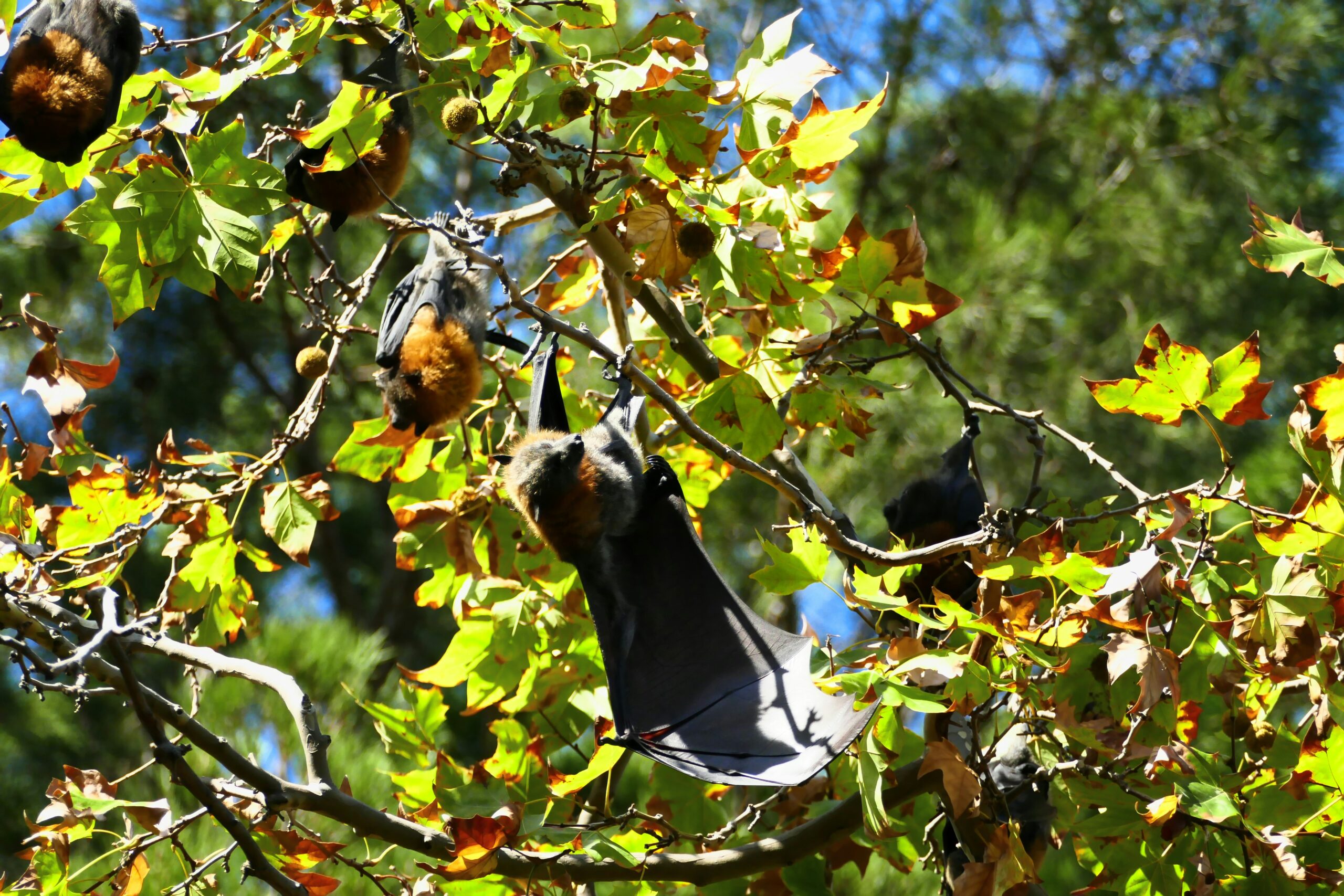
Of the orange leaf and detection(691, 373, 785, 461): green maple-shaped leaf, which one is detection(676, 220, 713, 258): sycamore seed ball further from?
the orange leaf

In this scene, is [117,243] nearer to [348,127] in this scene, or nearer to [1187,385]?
[348,127]

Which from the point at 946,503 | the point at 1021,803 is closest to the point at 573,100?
the point at 946,503

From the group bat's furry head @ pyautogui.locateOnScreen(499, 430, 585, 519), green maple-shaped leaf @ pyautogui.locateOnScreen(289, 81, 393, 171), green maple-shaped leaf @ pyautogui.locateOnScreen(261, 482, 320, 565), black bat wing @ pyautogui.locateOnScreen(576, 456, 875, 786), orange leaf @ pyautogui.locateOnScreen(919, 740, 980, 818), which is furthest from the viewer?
green maple-shaped leaf @ pyautogui.locateOnScreen(261, 482, 320, 565)

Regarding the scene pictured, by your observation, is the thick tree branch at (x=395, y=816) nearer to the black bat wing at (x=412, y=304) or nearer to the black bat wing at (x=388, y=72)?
the black bat wing at (x=412, y=304)

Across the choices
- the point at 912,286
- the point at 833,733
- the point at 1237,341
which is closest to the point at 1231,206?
the point at 1237,341

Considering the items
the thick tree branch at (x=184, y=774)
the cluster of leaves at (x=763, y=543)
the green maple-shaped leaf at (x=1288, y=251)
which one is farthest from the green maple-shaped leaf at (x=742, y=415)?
the thick tree branch at (x=184, y=774)

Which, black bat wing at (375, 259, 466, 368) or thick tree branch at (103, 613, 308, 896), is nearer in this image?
thick tree branch at (103, 613, 308, 896)

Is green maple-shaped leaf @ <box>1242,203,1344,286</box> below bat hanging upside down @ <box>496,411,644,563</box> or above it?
below

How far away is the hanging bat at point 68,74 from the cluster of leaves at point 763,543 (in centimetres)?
4

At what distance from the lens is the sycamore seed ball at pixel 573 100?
1657mm

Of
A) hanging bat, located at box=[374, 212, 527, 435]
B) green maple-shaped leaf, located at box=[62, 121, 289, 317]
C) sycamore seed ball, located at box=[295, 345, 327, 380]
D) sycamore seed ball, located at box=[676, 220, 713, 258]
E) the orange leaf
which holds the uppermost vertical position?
green maple-shaped leaf, located at box=[62, 121, 289, 317]

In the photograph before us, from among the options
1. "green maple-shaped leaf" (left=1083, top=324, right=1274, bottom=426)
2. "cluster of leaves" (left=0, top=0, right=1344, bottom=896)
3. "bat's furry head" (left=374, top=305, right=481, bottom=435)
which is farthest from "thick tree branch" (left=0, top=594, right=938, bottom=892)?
"green maple-shaped leaf" (left=1083, top=324, right=1274, bottom=426)

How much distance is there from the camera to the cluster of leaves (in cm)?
139

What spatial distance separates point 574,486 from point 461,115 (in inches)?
21.2
